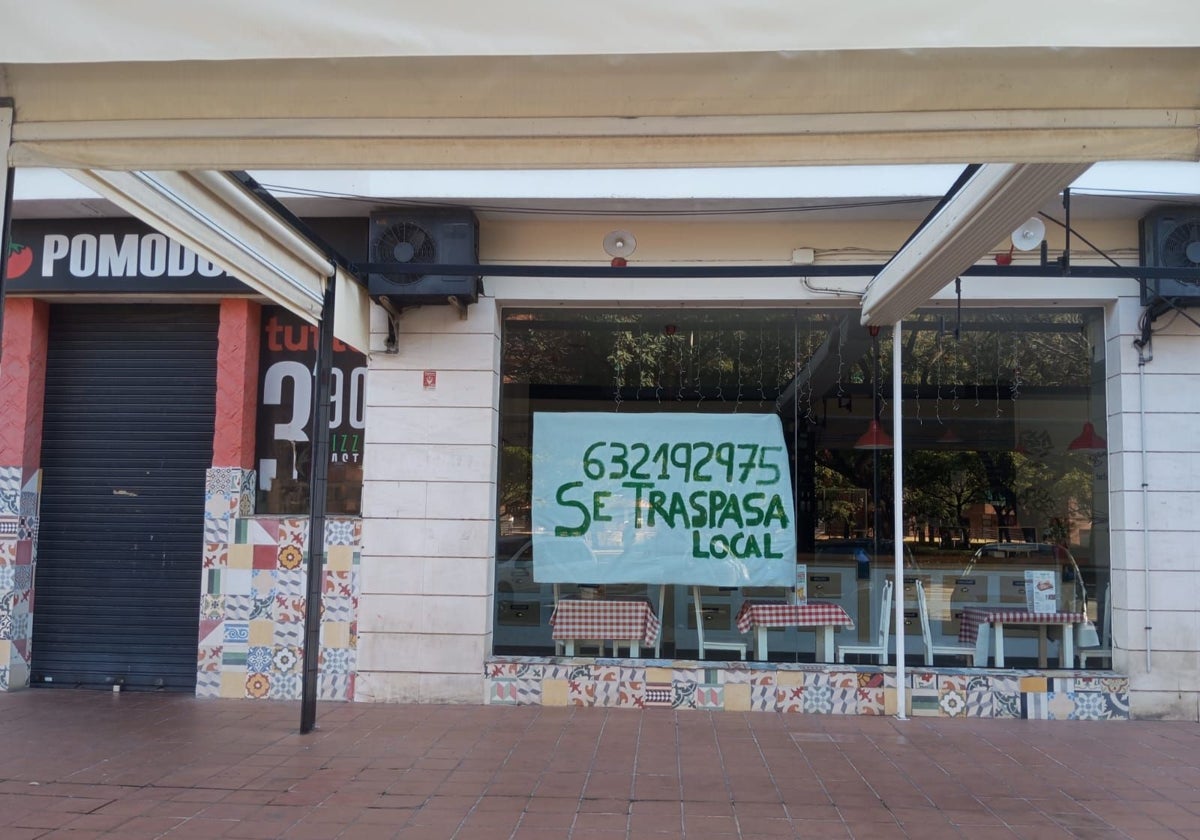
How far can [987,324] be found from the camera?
8523mm

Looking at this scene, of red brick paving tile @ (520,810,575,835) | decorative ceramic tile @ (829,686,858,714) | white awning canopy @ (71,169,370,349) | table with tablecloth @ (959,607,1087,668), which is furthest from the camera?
table with tablecloth @ (959,607,1087,668)

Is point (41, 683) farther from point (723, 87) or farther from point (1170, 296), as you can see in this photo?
point (1170, 296)

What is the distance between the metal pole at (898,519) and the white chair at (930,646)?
0.27 metres

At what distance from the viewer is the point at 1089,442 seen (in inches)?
324

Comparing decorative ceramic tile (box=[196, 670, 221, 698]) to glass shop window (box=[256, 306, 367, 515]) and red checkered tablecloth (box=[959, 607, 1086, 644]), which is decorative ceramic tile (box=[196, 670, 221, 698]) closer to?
glass shop window (box=[256, 306, 367, 515])

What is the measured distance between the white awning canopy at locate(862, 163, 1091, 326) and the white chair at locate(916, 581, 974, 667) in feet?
8.17

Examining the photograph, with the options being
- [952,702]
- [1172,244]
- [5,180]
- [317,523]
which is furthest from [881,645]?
[5,180]

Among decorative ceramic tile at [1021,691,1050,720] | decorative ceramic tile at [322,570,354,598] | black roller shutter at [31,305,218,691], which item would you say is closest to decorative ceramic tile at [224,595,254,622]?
black roller shutter at [31,305,218,691]

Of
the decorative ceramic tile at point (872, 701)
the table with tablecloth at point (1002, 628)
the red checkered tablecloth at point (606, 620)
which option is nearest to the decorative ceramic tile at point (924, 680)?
the decorative ceramic tile at point (872, 701)

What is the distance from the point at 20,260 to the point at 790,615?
6963 mm

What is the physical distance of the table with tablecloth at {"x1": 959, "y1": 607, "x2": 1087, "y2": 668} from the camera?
7.95m

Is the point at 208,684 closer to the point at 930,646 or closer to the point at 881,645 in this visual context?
the point at 881,645

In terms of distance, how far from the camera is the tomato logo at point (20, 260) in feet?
27.5

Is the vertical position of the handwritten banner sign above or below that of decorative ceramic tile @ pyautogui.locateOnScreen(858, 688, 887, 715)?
above
